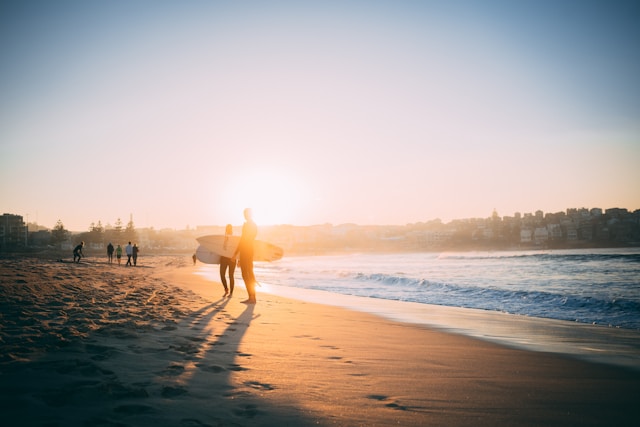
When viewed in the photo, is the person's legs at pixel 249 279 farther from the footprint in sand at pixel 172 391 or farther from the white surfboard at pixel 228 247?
the footprint in sand at pixel 172 391

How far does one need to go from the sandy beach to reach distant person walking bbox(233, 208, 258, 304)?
3.88 meters

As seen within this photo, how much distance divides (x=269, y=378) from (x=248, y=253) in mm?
6947

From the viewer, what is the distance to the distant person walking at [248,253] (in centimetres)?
978

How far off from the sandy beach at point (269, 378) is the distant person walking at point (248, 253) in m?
3.88

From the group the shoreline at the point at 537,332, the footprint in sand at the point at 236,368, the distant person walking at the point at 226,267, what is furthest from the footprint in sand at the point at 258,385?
the distant person walking at the point at 226,267

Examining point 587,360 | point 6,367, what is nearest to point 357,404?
point 6,367

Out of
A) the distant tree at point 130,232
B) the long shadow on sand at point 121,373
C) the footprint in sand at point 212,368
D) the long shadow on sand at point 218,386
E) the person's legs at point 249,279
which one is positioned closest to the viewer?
the long shadow on sand at point 121,373

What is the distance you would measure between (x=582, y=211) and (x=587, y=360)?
12938 centimetres

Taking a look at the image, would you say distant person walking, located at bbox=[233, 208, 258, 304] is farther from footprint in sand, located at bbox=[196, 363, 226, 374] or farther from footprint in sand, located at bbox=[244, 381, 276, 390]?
footprint in sand, located at bbox=[244, 381, 276, 390]

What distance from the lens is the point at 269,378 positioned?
10.9 ft

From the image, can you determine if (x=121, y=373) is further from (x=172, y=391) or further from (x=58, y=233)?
(x=58, y=233)

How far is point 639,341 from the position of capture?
6.28m

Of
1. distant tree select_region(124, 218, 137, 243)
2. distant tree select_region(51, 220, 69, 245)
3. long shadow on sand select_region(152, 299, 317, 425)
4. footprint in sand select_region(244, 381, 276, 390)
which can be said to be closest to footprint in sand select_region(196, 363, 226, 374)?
long shadow on sand select_region(152, 299, 317, 425)

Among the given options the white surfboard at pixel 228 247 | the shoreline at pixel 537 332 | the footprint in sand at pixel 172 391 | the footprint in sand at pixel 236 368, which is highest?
the white surfboard at pixel 228 247
